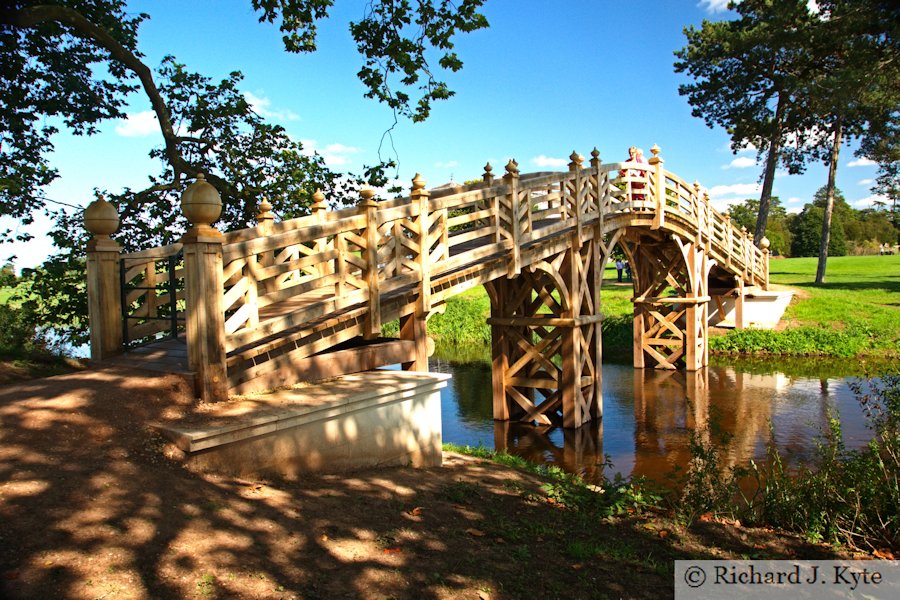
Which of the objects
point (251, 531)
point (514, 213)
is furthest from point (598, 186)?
point (251, 531)

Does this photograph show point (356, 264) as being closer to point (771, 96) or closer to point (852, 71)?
point (852, 71)

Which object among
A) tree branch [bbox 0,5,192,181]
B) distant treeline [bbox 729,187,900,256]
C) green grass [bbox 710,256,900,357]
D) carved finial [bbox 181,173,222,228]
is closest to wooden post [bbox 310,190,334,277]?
tree branch [bbox 0,5,192,181]

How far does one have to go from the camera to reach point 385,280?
26.2ft

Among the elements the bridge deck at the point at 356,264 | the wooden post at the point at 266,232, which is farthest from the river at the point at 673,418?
the wooden post at the point at 266,232

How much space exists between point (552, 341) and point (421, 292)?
5.78 m

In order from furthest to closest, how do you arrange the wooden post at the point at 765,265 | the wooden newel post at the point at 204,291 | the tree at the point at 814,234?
1. the tree at the point at 814,234
2. the wooden post at the point at 765,265
3. the wooden newel post at the point at 204,291

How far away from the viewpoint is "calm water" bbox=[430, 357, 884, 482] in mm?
11523

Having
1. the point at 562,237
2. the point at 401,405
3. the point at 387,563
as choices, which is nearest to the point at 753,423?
the point at 562,237

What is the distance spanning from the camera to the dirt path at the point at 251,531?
3.72 meters

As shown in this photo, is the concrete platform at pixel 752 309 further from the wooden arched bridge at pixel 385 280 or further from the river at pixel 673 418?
the wooden arched bridge at pixel 385 280

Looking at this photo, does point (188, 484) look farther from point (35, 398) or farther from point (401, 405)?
point (401, 405)

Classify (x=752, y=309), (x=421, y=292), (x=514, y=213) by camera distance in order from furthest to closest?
(x=752, y=309), (x=514, y=213), (x=421, y=292)

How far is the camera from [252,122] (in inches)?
456

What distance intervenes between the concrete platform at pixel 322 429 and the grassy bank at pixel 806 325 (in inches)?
676
